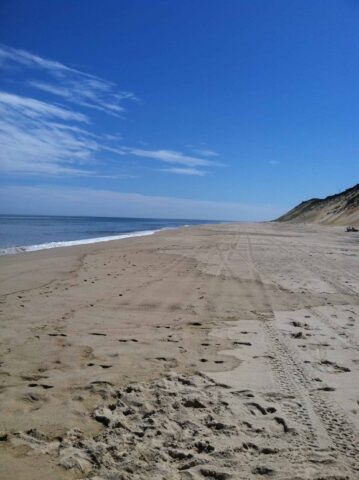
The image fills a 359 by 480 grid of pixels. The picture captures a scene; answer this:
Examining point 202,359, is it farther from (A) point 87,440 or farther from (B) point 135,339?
(A) point 87,440

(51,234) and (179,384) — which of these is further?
(51,234)

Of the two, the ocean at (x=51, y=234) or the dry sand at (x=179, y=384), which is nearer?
the dry sand at (x=179, y=384)

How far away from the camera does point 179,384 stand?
4.03 meters

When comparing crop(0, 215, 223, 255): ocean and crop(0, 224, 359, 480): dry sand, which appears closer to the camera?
crop(0, 224, 359, 480): dry sand

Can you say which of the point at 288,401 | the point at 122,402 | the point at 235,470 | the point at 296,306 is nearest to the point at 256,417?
the point at 288,401

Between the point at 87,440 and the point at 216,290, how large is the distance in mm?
5889

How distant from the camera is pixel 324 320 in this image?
6492 mm

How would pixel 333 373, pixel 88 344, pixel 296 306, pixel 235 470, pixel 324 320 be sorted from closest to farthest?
1. pixel 235 470
2. pixel 333 373
3. pixel 88 344
4. pixel 324 320
5. pixel 296 306

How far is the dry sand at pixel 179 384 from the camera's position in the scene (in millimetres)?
2828

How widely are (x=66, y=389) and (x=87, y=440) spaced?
922mm

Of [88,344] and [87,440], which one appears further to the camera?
[88,344]

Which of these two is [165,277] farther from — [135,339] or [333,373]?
[333,373]

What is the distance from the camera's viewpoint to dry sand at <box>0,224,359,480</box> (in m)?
2.83

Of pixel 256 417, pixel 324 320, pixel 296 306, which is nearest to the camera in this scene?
pixel 256 417
